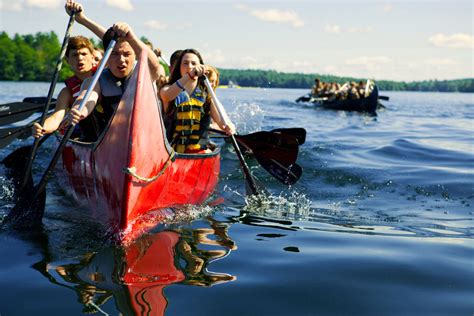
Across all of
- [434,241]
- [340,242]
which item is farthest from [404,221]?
[340,242]

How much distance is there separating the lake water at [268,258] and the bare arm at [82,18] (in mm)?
1837

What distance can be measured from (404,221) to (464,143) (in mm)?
8586

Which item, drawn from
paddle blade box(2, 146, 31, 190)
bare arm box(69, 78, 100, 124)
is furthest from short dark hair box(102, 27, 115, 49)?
paddle blade box(2, 146, 31, 190)

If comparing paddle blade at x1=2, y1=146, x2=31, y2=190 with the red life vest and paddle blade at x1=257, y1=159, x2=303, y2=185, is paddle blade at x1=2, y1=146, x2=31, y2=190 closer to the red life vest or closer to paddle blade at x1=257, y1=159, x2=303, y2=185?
the red life vest

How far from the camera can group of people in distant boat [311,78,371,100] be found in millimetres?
28294

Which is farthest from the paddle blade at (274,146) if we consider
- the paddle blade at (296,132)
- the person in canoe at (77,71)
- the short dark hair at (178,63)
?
the person in canoe at (77,71)

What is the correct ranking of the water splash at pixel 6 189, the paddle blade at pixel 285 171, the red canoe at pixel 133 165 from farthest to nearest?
the paddle blade at pixel 285 171
the water splash at pixel 6 189
the red canoe at pixel 133 165

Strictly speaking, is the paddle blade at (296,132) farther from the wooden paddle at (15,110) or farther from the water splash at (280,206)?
the wooden paddle at (15,110)

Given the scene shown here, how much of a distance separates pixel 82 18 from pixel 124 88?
4.91ft

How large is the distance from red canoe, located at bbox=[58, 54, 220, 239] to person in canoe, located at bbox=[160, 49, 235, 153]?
591 millimetres

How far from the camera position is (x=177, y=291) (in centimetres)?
347

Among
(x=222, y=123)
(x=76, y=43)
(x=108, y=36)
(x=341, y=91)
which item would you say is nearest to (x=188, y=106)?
(x=222, y=123)

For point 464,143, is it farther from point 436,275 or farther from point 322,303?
point 322,303

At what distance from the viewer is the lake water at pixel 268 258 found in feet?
10.9
